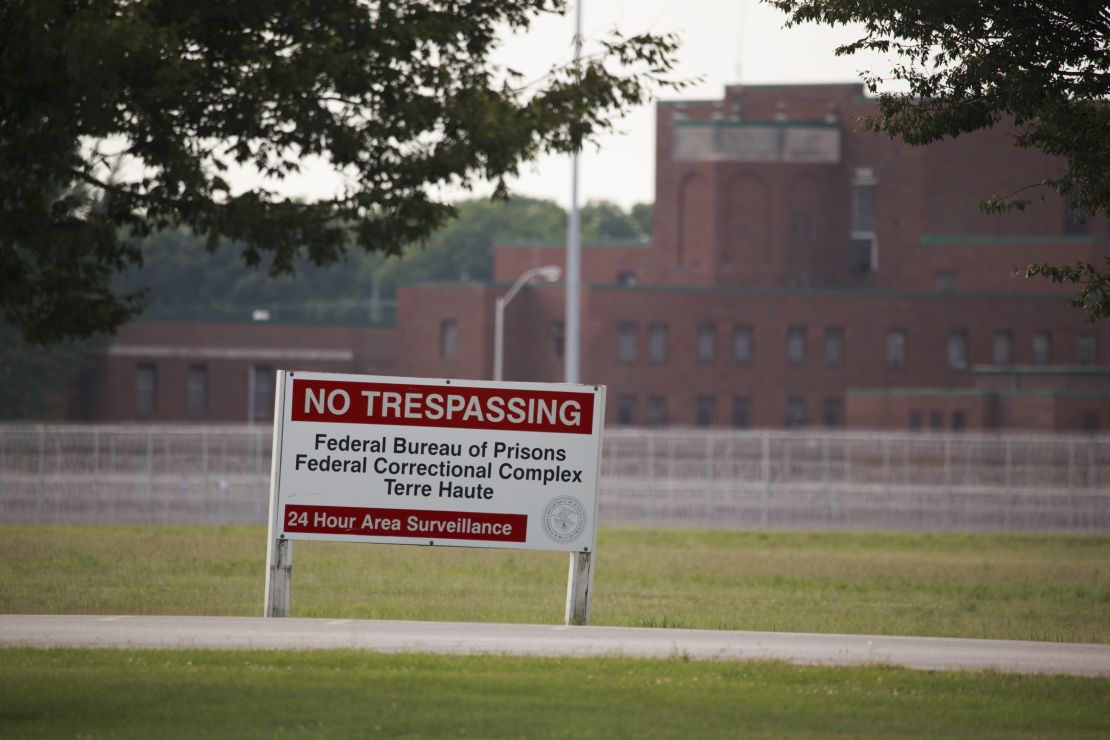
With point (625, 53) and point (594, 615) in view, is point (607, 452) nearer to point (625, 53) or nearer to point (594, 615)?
point (594, 615)

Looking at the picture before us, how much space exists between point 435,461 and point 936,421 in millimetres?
51562

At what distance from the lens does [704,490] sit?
42562 mm

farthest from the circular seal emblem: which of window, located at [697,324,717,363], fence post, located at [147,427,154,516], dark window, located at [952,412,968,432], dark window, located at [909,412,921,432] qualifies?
window, located at [697,324,717,363]

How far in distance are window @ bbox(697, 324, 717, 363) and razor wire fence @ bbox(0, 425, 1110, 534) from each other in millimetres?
29319

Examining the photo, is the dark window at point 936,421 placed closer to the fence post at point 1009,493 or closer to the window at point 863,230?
the window at point 863,230

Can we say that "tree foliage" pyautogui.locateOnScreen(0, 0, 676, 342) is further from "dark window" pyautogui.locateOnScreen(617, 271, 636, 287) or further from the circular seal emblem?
"dark window" pyautogui.locateOnScreen(617, 271, 636, 287)

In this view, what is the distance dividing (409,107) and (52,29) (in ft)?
11.8

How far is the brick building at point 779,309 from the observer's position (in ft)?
240

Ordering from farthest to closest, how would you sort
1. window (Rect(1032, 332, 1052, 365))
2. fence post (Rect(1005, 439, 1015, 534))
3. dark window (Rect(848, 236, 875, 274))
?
1. dark window (Rect(848, 236, 875, 274))
2. window (Rect(1032, 332, 1052, 365))
3. fence post (Rect(1005, 439, 1015, 534))

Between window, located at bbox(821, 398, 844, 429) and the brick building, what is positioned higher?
the brick building

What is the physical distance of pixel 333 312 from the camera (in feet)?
446

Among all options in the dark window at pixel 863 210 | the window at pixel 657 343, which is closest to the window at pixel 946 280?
the dark window at pixel 863 210

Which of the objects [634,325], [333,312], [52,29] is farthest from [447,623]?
[333,312]

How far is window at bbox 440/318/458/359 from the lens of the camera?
75062 mm
